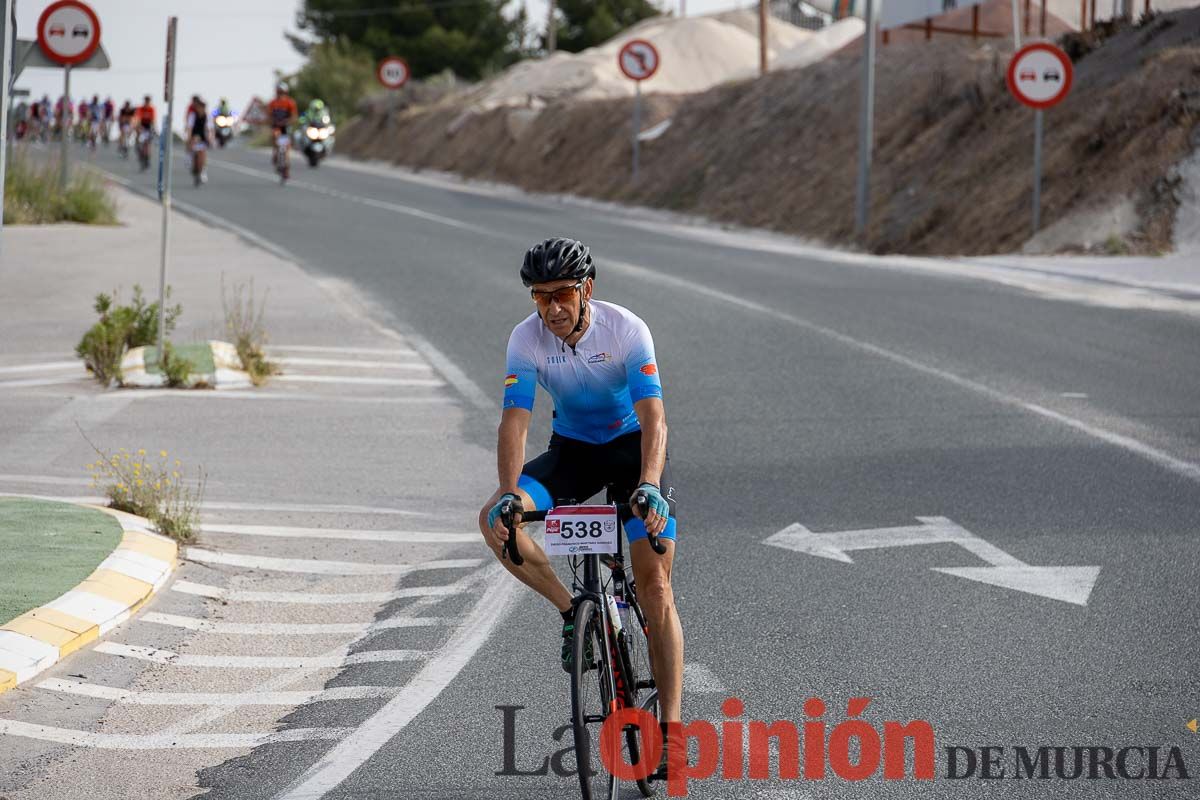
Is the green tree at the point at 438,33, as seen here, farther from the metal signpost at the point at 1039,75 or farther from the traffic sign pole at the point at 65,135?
the metal signpost at the point at 1039,75

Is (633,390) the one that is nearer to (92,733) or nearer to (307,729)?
(307,729)

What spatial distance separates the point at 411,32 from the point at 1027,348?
7682 centimetres

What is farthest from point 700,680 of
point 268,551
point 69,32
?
point 69,32

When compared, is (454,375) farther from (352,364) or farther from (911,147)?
(911,147)

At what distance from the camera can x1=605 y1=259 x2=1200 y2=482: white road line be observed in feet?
36.7

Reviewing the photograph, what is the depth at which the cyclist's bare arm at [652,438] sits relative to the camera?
5.42 metres

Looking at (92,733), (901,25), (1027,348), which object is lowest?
(92,733)

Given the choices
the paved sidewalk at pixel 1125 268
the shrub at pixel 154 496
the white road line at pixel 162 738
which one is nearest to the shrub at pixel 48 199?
the paved sidewalk at pixel 1125 268

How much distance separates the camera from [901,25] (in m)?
43.6

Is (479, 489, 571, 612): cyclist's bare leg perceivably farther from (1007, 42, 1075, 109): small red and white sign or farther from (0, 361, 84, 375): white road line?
(1007, 42, 1075, 109): small red and white sign

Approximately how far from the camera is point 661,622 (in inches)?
218

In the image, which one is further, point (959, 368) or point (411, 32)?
point (411, 32)

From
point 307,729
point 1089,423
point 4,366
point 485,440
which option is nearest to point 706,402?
point 485,440

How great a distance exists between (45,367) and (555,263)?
11.1 m
